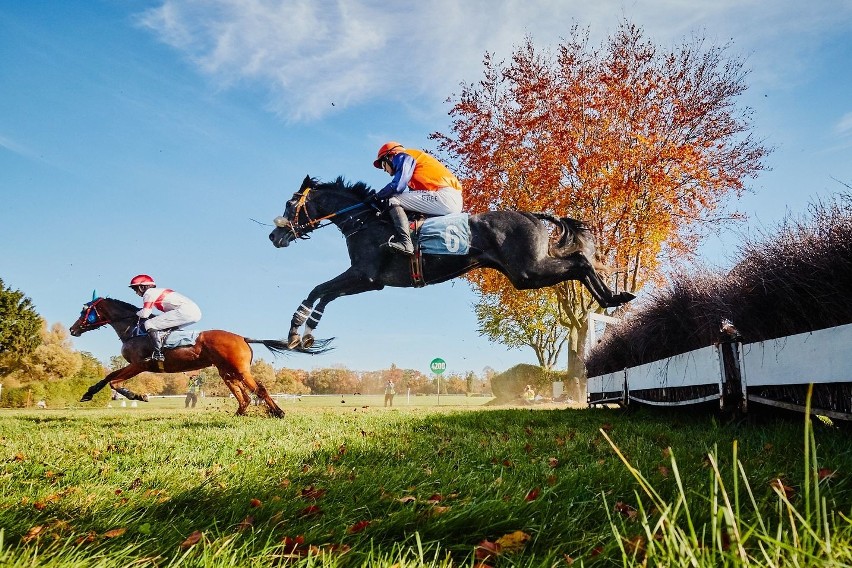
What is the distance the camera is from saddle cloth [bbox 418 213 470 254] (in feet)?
22.7

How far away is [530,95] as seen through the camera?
17.6 metres

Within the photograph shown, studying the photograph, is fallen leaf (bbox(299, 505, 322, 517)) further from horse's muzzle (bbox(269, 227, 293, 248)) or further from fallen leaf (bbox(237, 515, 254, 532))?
horse's muzzle (bbox(269, 227, 293, 248))

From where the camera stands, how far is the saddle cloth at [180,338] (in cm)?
1050

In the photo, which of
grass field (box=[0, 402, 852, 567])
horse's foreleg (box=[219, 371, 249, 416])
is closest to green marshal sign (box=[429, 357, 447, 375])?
horse's foreleg (box=[219, 371, 249, 416])

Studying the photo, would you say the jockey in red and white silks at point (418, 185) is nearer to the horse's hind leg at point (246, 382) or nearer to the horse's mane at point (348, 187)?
the horse's mane at point (348, 187)

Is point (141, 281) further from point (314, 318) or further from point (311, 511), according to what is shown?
point (311, 511)

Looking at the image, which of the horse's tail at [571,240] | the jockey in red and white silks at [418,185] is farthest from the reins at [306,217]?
the horse's tail at [571,240]

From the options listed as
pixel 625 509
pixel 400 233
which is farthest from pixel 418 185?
pixel 625 509

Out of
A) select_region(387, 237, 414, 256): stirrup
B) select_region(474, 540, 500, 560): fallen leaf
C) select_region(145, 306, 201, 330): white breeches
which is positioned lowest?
select_region(474, 540, 500, 560): fallen leaf

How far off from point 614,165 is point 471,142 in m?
4.76

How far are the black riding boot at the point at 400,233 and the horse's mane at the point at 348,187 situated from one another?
2.62ft

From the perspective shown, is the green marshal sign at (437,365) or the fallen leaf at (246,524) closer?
the fallen leaf at (246,524)

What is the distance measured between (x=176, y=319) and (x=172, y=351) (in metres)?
0.62

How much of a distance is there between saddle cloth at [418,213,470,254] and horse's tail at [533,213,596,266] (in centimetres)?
101
